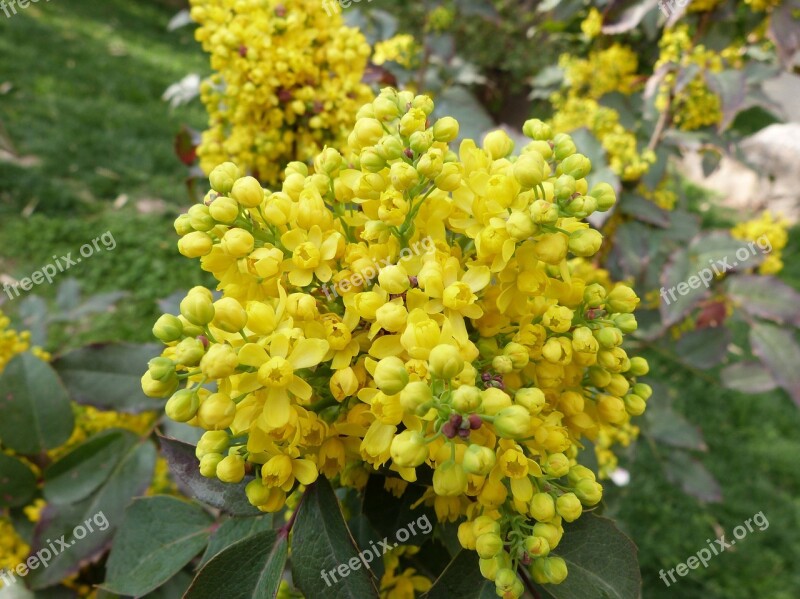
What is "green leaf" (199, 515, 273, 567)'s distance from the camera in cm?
92

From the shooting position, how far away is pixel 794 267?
14.8ft

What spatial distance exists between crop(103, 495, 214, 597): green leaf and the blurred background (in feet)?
3.39

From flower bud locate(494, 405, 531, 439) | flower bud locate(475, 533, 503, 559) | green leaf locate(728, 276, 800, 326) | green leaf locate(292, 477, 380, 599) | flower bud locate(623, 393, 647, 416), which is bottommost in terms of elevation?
green leaf locate(728, 276, 800, 326)

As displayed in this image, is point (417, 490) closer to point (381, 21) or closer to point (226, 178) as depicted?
point (226, 178)

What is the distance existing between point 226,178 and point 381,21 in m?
2.00

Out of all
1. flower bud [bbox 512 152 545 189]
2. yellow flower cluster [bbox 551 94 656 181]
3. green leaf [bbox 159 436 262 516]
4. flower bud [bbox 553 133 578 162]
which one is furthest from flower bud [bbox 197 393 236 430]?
yellow flower cluster [bbox 551 94 656 181]

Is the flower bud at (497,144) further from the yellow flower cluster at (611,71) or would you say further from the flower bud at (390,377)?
the yellow flower cluster at (611,71)

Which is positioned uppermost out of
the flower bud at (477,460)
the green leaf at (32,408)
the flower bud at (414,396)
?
the flower bud at (414,396)

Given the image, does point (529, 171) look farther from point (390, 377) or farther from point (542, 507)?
point (542, 507)

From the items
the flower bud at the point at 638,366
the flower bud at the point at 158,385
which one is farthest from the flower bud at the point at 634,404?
the flower bud at the point at 158,385

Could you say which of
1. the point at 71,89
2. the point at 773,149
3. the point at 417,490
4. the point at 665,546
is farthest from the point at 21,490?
the point at 773,149

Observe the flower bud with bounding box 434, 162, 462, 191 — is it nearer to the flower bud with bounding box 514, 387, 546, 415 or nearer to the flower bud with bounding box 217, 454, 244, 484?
the flower bud with bounding box 514, 387, 546, 415

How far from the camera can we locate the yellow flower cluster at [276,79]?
125 cm

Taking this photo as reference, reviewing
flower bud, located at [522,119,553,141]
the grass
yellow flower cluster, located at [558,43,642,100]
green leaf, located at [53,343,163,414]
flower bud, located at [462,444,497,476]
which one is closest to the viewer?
flower bud, located at [462,444,497,476]
